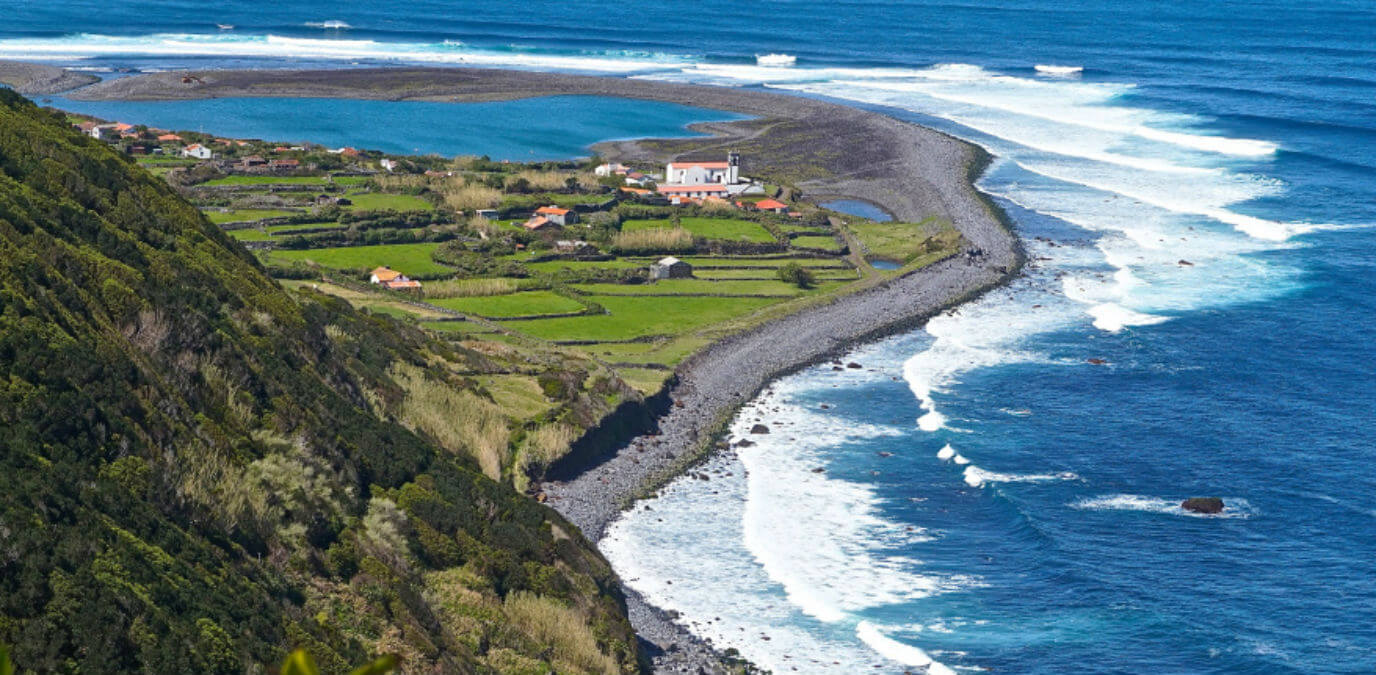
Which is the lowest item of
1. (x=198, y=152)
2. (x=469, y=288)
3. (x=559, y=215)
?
(x=469, y=288)

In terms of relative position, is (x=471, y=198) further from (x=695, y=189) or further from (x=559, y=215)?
(x=695, y=189)

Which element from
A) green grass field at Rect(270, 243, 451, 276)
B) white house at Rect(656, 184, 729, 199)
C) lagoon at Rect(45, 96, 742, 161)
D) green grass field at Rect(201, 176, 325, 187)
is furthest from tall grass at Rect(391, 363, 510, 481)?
lagoon at Rect(45, 96, 742, 161)

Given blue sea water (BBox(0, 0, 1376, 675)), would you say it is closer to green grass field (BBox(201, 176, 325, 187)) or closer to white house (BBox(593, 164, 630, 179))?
white house (BBox(593, 164, 630, 179))

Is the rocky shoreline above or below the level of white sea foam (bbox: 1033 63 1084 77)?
below

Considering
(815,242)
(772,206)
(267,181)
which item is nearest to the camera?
(815,242)

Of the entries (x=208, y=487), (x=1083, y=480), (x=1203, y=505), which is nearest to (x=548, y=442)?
(x=1083, y=480)
